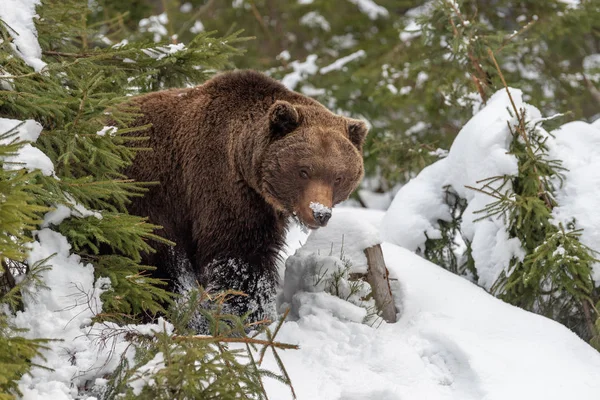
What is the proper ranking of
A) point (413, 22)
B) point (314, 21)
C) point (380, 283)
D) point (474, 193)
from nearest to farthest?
point (380, 283) < point (474, 193) < point (413, 22) < point (314, 21)

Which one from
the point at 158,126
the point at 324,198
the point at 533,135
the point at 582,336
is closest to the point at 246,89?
the point at 158,126

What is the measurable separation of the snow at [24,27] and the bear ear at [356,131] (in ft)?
8.19

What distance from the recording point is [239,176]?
5.56 m

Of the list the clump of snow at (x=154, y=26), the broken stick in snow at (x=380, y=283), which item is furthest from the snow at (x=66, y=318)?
the clump of snow at (x=154, y=26)

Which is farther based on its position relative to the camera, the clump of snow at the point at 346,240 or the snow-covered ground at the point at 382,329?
the clump of snow at the point at 346,240

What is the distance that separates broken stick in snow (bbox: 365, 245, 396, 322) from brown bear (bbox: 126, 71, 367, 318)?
0.56 meters

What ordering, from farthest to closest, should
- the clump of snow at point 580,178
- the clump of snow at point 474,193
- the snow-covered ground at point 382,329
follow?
1. the clump of snow at point 474,193
2. the clump of snow at point 580,178
3. the snow-covered ground at point 382,329

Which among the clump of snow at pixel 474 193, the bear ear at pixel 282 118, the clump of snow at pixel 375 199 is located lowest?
the clump of snow at pixel 375 199

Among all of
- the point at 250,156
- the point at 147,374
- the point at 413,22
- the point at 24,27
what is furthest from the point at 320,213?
the point at 413,22

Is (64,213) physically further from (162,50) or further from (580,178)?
(580,178)

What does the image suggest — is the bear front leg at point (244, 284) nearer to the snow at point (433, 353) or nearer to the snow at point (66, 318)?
the snow at point (433, 353)

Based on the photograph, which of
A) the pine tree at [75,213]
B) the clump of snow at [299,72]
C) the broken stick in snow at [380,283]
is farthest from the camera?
the clump of snow at [299,72]

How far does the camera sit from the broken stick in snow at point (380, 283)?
561 centimetres

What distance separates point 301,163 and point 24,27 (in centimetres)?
219
